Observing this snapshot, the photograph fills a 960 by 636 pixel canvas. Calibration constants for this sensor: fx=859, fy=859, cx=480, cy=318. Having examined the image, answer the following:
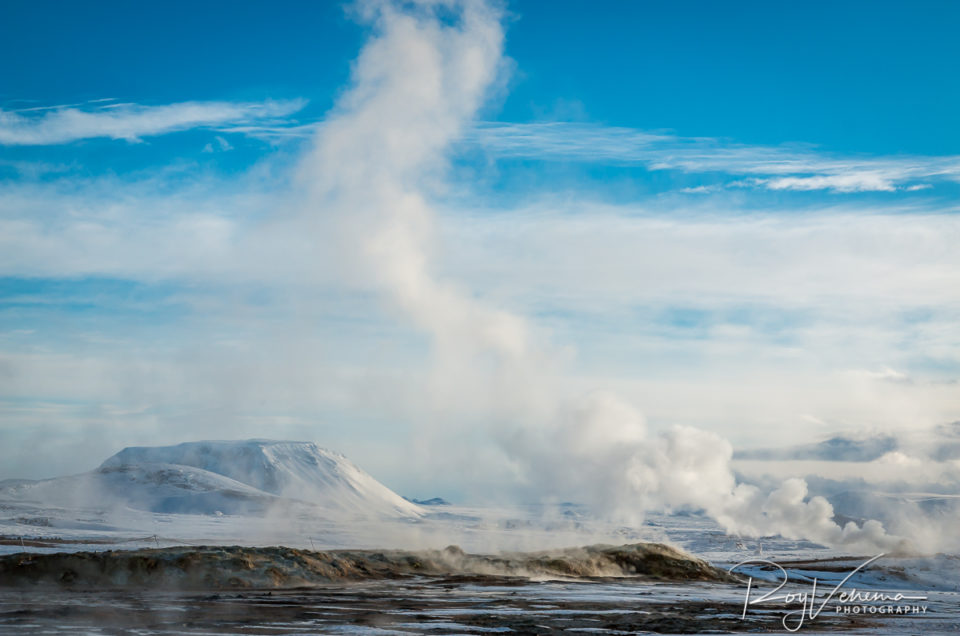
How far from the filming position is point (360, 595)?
55812 millimetres

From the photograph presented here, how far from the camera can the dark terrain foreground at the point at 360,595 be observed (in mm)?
40938

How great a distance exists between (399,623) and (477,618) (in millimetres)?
4738

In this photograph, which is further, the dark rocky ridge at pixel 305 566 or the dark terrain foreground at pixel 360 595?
the dark rocky ridge at pixel 305 566

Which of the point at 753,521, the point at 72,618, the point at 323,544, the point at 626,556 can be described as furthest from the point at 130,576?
the point at 753,521

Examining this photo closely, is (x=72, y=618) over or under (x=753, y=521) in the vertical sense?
under

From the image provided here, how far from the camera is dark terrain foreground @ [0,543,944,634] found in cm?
4094

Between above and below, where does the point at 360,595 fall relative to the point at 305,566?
below

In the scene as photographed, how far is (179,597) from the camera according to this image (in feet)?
172

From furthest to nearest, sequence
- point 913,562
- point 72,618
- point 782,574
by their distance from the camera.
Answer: point 913,562, point 782,574, point 72,618

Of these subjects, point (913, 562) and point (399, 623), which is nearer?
point (399, 623)

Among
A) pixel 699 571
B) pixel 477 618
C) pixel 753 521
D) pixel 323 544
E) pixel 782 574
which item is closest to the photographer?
pixel 477 618

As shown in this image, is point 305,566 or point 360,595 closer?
point 360,595

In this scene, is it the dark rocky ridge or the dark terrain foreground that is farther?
the dark rocky ridge

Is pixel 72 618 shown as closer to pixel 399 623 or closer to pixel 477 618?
pixel 399 623
